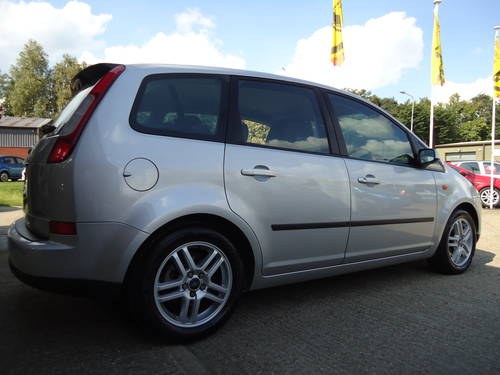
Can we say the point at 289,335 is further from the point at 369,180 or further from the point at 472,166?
the point at 472,166

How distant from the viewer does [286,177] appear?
283cm

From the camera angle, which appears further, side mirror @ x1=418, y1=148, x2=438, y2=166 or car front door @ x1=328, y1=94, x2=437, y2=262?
side mirror @ x1=418, y1=148, x2=438, y2=166

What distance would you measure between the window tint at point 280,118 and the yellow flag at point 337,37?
981cm

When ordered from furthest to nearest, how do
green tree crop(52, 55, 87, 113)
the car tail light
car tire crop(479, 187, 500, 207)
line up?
green tree crop(52, 55, 87, 113), car tire crop(479, 187, 500, 207), the car tail light

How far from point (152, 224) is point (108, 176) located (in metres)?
0.35

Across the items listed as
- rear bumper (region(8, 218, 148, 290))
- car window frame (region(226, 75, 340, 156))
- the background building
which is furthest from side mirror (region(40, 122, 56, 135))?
the background building

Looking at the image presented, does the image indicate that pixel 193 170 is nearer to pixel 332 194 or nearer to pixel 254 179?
pixel 254 179

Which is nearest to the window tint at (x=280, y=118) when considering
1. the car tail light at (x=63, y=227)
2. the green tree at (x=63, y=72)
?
the car tail light at (x=63, y=227)

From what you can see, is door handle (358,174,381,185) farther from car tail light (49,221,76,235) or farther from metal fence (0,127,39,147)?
metal fence (0,127,39,147)

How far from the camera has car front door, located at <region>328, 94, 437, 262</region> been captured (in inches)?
129

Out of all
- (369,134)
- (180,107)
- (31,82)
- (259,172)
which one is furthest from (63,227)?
(31,82)

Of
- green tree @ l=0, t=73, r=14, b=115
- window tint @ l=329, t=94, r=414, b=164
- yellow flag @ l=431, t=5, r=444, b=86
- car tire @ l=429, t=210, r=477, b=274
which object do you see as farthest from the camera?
green tree @ l=0, t=73, r=14, b=115

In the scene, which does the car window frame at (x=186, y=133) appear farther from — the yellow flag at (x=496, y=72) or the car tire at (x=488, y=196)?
the yellow flag at (x=496, y=72)

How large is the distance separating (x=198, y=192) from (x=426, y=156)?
7.93 ft
